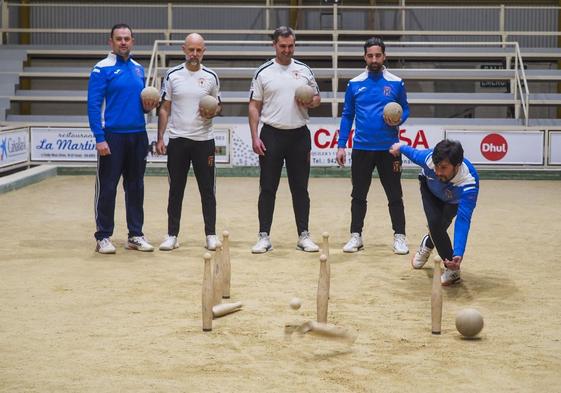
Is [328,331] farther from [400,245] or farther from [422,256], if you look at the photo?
[400,245]

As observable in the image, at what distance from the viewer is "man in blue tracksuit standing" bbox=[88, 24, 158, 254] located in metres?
8.99

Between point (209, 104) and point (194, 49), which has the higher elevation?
point (194, 49)

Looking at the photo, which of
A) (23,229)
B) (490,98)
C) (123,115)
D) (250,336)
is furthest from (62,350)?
(490,98)

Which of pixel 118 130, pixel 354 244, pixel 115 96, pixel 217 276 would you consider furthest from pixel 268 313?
pixel 115 96

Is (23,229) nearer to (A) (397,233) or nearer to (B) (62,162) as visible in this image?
(A) (397,233)

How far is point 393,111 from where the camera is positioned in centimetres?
887

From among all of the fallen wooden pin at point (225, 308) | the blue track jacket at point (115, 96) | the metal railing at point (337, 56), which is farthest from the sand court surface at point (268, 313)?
the metal railing at point (337, 56)

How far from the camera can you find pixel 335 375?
17.7 feet

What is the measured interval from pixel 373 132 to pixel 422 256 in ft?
4.44

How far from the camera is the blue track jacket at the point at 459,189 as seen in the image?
7.21 metres

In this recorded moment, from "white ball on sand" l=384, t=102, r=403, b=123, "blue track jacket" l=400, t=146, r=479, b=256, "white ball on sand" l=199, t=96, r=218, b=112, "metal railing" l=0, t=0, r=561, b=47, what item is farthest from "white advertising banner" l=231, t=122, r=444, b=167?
"blue track jacket" l=400, t=146, r=479, b=256

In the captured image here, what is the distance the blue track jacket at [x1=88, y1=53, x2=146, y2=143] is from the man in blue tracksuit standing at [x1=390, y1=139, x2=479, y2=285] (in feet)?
8.19

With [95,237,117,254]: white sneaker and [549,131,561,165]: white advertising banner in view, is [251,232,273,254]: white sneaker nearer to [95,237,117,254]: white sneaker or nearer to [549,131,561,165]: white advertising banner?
[95,237,117,254]: white sneaker

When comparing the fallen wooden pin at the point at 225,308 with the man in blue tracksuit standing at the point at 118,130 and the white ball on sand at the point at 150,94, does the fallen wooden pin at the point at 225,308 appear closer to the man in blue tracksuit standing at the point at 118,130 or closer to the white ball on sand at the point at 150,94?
the man in blue tracksuit standing at the point at 118,130
